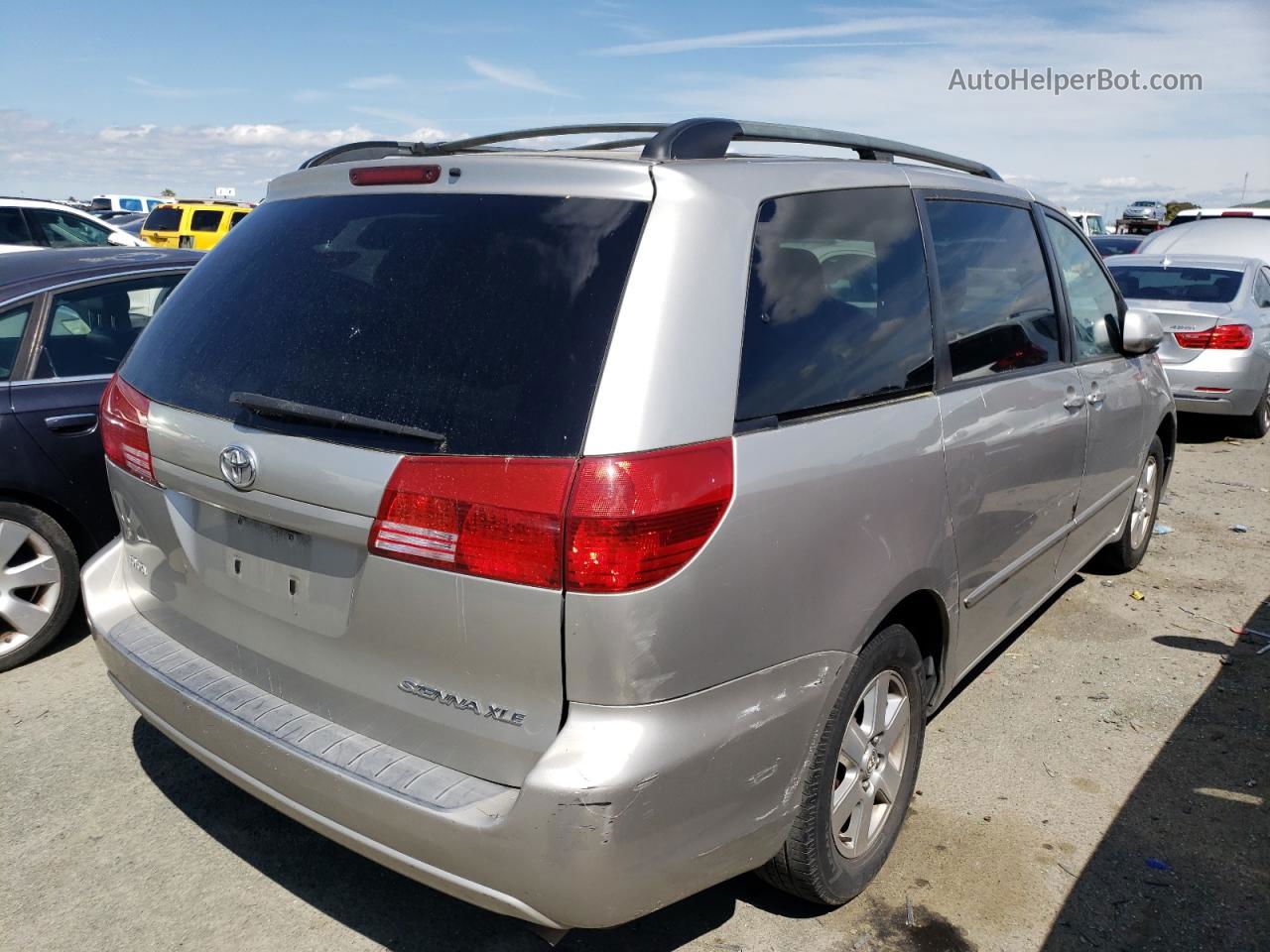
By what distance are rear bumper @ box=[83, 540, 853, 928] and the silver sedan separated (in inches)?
302

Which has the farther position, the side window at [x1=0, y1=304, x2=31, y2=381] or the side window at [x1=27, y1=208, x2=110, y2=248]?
the side window at [x1=27, y1=208, x2=110, y2=248]

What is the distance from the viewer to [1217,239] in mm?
14234

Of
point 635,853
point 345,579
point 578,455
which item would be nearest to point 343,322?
point 345,579

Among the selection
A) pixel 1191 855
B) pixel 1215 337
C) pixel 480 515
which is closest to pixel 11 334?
pixel 480 515

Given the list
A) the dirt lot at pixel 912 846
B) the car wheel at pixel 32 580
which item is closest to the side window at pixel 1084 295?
the dirt lot at pixel 912 846

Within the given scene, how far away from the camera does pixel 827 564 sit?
234 cm

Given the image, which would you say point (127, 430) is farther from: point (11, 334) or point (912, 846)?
point (912, 846)

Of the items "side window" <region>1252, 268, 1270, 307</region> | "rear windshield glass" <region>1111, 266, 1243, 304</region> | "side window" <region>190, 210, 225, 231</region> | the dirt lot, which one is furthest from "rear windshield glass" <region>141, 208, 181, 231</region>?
the dirt lot

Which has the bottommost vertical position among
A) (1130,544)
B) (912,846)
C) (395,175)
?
(912,846)

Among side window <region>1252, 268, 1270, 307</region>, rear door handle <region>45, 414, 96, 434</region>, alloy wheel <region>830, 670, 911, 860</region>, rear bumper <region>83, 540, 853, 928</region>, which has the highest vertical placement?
side window <region>1252, 268, 1270, 307</region>

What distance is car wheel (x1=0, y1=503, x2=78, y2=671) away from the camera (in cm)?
411

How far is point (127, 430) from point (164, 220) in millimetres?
25394

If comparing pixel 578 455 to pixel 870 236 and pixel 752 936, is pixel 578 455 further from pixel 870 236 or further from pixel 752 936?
pixel 752 936

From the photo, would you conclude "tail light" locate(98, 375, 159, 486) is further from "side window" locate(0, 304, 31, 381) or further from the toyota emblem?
"side window" locate(0, 304, 31, 381)
